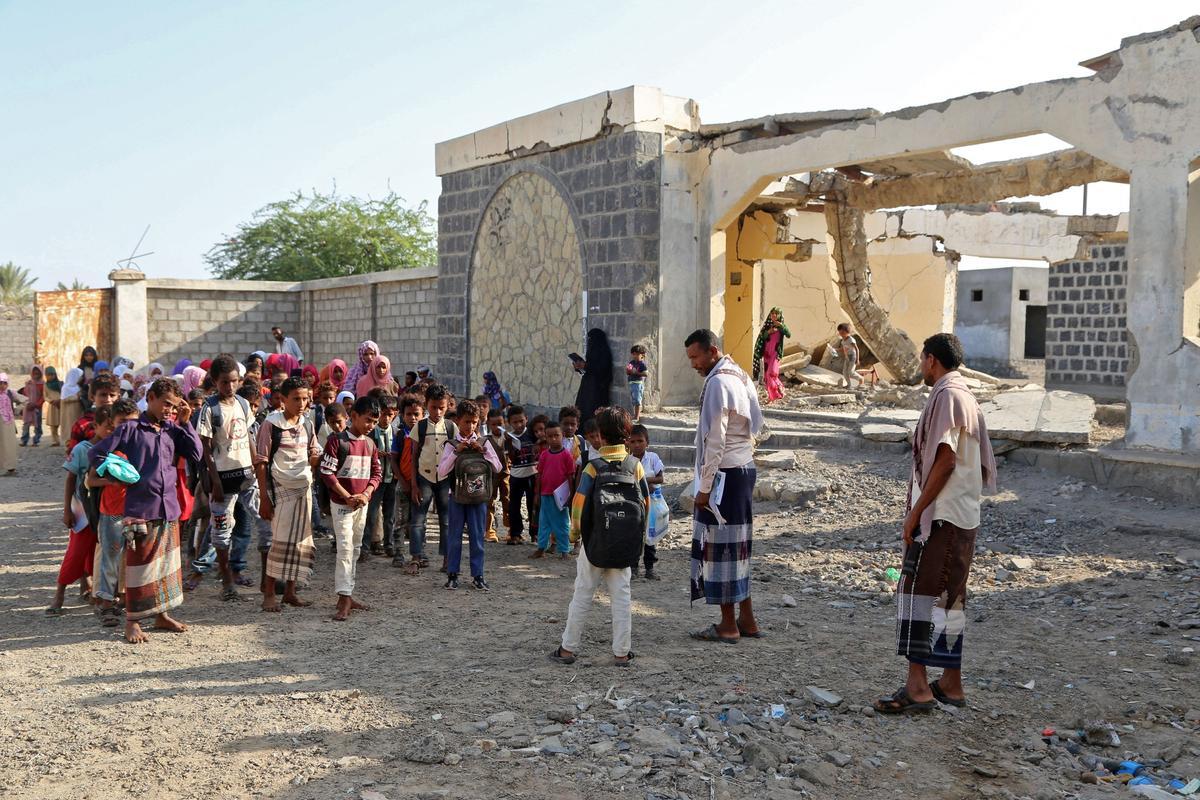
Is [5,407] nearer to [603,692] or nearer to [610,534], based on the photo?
[610,534]

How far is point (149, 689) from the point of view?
180 inches

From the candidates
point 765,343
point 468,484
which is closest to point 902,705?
point 468,484

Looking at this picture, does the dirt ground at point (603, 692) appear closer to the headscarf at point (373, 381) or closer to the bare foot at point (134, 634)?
the bare foot at point (134, 634)

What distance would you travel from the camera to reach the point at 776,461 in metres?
9.67

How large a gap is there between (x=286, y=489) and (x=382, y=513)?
1795 millimetres

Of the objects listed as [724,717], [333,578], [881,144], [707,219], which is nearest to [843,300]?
[707,219]

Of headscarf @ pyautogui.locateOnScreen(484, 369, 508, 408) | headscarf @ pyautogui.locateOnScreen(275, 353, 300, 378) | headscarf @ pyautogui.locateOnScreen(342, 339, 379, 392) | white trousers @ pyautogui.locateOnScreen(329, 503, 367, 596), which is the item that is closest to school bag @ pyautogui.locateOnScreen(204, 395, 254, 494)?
white trousers @ pyautogui.locateOnScreen(329, 503, 367, 596)

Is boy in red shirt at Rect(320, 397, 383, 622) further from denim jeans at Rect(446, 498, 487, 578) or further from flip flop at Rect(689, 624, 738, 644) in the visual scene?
flip flop at Rect(689, 624, 738, 644)

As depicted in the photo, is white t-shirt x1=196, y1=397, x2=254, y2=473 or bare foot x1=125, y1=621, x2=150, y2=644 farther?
white t-shirt x1=196, y1=397, x2=254, y2=473

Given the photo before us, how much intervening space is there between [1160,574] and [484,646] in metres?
4.34

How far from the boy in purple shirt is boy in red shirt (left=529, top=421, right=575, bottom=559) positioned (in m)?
2.72

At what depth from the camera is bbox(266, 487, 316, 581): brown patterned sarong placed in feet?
19.6

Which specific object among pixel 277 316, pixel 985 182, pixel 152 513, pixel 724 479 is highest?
pixel 985 182

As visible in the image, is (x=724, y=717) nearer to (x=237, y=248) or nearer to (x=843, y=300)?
(x=843, y=300)
